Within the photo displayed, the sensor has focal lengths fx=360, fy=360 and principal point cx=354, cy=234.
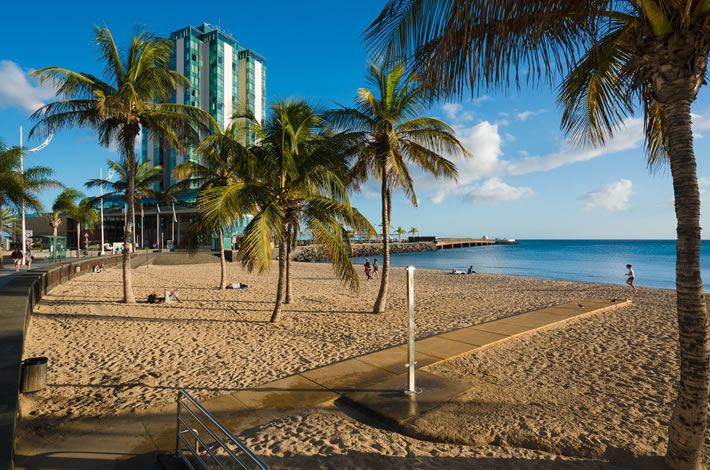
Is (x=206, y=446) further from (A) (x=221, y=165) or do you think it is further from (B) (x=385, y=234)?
(A) (x=221, y=165)

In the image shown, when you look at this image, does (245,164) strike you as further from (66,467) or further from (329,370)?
(66,467)

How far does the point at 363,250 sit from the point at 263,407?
7344cm

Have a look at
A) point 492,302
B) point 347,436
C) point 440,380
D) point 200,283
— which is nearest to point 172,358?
point 347,436

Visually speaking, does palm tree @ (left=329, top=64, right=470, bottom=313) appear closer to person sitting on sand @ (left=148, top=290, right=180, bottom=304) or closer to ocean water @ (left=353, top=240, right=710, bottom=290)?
person sitting on sand @ (left=148, top=290, right=180, bottom=304)

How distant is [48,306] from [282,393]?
1290cm

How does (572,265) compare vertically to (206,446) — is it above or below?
below

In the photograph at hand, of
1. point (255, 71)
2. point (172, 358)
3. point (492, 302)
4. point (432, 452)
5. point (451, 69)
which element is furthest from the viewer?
point (255, 71)

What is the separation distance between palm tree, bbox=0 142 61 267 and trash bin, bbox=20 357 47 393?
18.6 meters

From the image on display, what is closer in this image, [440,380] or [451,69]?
[451,69]

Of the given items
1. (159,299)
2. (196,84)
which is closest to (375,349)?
(159,299)

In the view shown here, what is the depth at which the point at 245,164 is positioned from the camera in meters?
11.2

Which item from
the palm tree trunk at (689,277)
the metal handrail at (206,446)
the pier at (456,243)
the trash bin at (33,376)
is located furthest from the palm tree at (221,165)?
Result: the pier at (456,243)

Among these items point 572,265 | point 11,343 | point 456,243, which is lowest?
point 572,265

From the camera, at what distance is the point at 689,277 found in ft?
12.7
